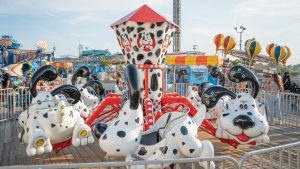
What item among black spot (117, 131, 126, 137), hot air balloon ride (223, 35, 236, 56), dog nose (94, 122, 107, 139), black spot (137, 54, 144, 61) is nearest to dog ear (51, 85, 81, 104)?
dog nose (94, 122, 107, 139)

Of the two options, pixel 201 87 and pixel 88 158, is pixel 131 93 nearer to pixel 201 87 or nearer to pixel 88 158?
pixel 88 158

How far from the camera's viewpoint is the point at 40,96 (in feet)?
14.3

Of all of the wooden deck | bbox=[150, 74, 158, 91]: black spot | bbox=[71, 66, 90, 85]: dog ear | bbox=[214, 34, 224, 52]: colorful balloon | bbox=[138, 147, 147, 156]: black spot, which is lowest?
the wooden deck

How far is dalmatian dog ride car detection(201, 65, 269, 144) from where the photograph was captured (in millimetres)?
4215

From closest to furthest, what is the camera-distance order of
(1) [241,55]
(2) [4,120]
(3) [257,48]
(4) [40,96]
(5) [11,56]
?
1. (4) [40,96]
2. (2) [4,120]
3. (5) [11,56]
4. (3) [257,48]
5. (1) [241,55]

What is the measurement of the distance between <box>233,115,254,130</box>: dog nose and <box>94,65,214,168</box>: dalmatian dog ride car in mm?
795

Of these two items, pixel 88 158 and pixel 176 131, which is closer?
pixel 176 131

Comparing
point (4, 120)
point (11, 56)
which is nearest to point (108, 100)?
point (4, 120)

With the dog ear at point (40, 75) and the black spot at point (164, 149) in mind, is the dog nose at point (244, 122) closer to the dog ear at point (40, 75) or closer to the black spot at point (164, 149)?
the black spot at point (164, 149)

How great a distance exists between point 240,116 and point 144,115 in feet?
4.80

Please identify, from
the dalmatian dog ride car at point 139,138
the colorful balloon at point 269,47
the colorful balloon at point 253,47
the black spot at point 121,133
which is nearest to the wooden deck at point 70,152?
the dalmatian dog ride car at point 139,138

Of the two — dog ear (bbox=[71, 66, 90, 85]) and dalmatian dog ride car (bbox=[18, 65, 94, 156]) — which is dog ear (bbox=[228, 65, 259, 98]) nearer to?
dalmatian dog ride car (bbox=[18, 65, 94, 156])

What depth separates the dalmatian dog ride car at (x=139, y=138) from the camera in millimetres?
3473

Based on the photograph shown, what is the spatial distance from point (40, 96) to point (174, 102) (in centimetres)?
219
